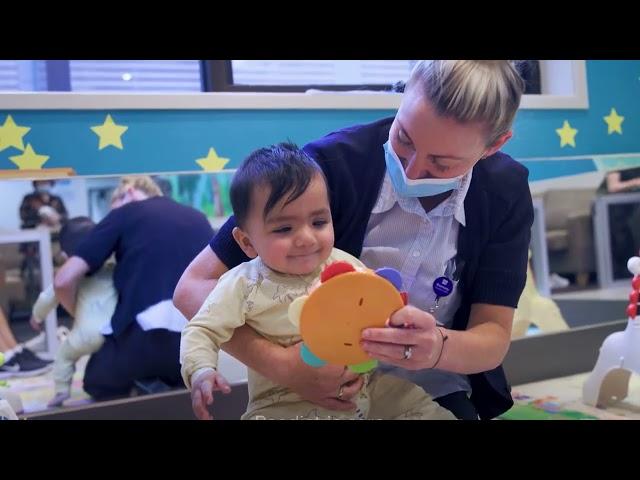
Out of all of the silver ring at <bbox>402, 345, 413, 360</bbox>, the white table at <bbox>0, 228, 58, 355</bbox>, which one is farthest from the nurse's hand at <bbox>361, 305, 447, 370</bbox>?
the white table at <bbox>0, 228, 58, 355</bbox>

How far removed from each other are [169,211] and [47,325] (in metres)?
0.24

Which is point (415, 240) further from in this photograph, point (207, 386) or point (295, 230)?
point (207, 386)

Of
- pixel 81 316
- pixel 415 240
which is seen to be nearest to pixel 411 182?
pixel 415 240

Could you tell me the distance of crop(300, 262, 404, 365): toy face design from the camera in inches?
27.6

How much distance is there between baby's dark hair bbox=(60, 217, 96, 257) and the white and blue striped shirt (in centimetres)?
46

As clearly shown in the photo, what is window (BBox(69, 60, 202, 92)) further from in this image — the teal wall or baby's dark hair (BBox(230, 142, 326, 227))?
baby's dark hair (BBox(230, 142, 326, 227))

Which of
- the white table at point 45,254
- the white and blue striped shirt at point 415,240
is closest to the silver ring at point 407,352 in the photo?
the white and blue striped shirt at point 415,240

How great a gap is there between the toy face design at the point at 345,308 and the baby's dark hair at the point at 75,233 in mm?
489

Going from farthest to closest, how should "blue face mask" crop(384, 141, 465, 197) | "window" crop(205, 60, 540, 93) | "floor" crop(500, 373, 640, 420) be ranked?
"floor" crop(500, 373, 640, 420), "window" crop(205, 60, 540, 93), "blue face mask" crop(384, 141, 465, 197)

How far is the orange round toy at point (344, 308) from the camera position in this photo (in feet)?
2.30

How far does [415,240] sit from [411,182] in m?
0.07

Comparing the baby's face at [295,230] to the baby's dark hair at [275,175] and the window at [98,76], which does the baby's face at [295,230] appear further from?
the window at [98,76]
